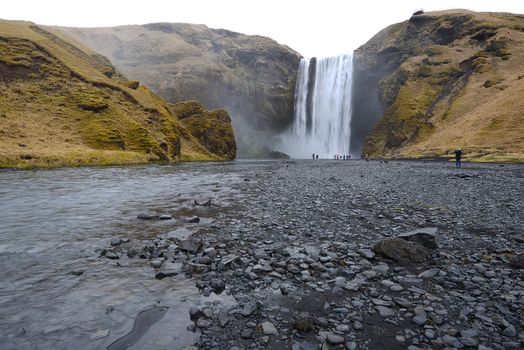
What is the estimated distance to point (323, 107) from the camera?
11044 centimetres

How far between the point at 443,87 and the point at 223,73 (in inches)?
3586

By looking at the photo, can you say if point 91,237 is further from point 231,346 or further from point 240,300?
point 231,346

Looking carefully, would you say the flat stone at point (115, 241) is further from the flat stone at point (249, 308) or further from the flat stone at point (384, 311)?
the flat stone at point (384, 311)

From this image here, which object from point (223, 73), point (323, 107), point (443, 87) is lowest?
point (323, 107)

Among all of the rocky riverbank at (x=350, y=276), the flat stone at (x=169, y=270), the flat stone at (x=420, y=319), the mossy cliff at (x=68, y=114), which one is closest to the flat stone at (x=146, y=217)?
the rocky riverbank at (x=350, y=276)

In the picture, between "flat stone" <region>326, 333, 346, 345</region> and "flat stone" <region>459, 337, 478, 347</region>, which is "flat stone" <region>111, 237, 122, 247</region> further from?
"flat stone" <region>459, 337, 478, 347</region>

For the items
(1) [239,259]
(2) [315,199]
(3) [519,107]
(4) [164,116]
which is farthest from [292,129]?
(1) [239,259]

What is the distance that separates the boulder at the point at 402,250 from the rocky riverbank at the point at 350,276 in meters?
0.03

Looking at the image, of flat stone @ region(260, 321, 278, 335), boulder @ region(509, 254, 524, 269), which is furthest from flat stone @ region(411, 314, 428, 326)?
boulder @ region(509, 254, 524, 269)

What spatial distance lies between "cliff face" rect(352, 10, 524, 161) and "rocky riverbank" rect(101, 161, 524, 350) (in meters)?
51.7

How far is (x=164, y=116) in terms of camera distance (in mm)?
74562

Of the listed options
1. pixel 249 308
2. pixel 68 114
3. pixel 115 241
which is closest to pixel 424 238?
pixel 249 308

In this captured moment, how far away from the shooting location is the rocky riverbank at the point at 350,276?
435 cm

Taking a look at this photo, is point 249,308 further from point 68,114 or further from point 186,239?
point 68,114
